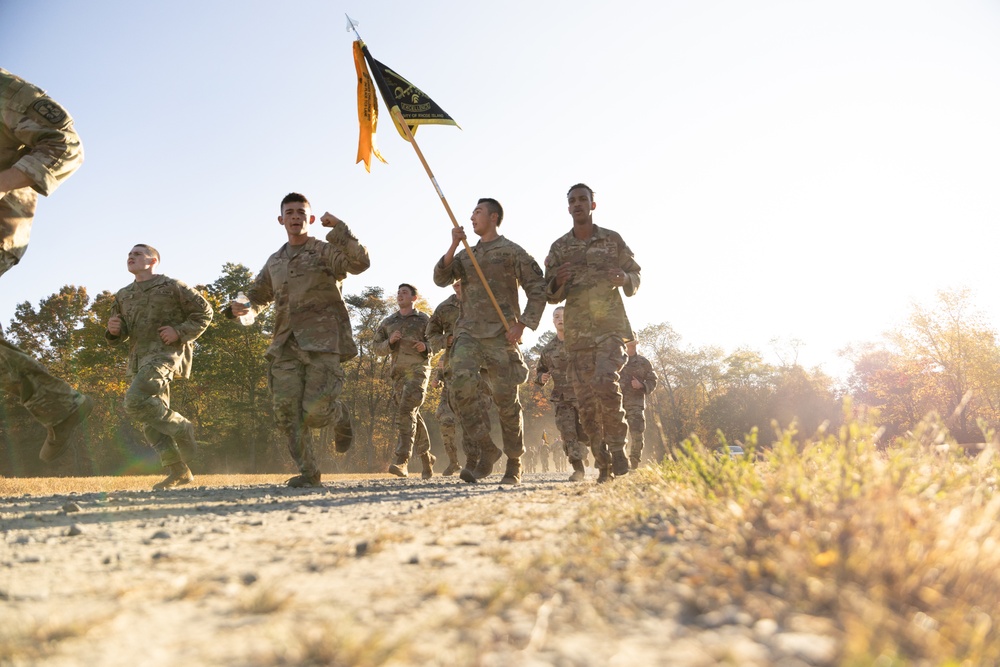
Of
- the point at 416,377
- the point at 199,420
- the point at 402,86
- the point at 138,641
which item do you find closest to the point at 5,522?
the point at 138,641

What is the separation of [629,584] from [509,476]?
17.8 ft

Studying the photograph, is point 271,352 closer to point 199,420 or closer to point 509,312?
point 509,312

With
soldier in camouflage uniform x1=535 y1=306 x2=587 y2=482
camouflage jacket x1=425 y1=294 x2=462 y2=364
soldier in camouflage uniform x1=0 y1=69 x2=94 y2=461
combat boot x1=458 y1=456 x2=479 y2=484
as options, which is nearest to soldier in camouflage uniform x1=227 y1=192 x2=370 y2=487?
combat boot x1=458 y1=456 x2=479 y2=484

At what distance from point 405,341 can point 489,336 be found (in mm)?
4979

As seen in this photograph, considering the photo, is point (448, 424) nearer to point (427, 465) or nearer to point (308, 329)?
point (427, 465)

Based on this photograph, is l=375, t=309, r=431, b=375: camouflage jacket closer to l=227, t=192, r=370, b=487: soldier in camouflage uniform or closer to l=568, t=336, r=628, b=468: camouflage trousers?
l=568, t=336, r=628, b=468: camouflage trousers

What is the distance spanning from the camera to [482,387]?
696 centimetres

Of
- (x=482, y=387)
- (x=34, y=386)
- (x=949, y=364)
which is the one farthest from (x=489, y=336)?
(x=949, y=364)

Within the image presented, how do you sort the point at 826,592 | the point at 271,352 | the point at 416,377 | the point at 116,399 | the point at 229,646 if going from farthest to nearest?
the point at 116,399
the point at 416,377
the point at 271,352
the point at 826,592
the point at 229,646

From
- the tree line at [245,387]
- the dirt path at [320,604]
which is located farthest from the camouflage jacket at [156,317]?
the tree line at [245,387]

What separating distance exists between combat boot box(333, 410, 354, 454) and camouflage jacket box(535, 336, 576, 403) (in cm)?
441

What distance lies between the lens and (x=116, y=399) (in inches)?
1080

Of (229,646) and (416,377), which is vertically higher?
(416,377)

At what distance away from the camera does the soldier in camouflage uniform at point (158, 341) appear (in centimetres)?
664
